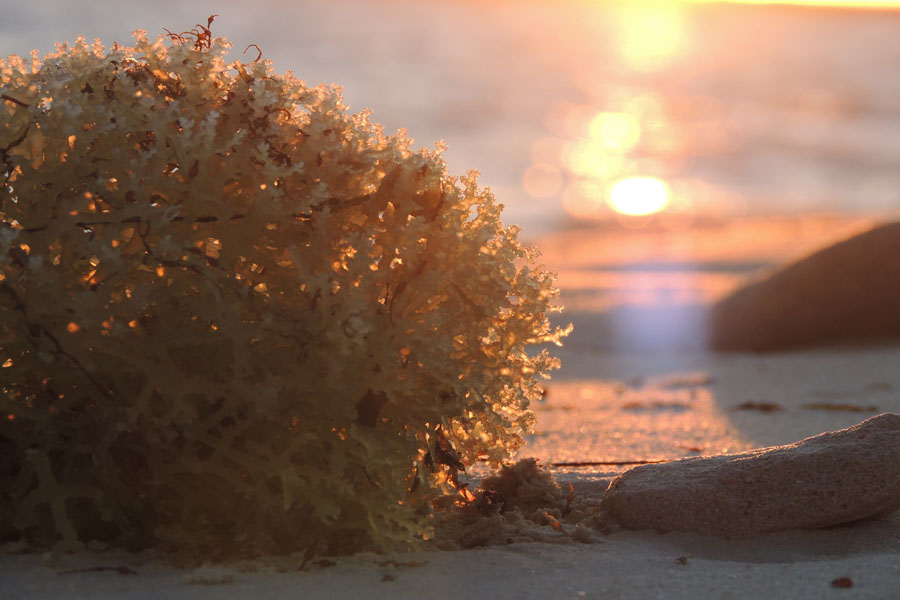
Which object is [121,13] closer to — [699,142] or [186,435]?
[699,142]

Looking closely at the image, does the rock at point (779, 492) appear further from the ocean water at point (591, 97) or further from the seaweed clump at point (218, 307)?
the ocean water at point (591, 97)

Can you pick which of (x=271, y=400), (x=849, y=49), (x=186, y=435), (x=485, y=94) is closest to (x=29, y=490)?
(x=186, y=435)

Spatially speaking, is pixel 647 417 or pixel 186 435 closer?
pixel 186 435

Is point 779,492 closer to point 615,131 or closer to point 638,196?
point 638,196

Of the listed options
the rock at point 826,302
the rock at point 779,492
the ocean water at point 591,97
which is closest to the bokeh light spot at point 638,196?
the ocean water at point 591,97

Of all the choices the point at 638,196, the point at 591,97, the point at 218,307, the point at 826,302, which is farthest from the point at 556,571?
the point at 591,97
